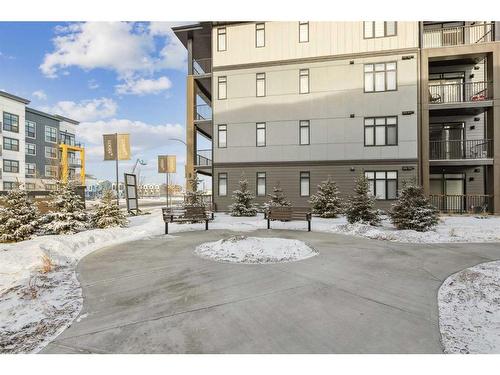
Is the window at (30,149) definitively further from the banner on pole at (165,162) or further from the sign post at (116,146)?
the sign post at (116,146)

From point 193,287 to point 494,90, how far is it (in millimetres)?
22067

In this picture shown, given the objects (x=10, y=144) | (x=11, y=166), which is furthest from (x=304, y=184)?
(x=10, y=144)

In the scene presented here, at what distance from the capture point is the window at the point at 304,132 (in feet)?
65.4

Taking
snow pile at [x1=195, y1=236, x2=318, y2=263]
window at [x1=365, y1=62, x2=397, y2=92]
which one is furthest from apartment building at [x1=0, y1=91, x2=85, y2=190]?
window at [x1=365, y1=62, x2=397, y2=92]

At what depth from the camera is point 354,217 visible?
14.1 m

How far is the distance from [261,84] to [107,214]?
566 inches

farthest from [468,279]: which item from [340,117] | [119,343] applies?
[340,117]

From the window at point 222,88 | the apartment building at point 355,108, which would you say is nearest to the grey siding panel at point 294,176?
the apartment building at point 355,108

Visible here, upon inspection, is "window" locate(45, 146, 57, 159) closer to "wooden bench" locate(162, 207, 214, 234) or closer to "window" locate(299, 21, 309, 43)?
"wooden bench" locate(162, 207, 214, 234)

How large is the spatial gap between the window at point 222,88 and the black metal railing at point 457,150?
15.9 meters

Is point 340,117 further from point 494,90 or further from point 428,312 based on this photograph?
point 428,312

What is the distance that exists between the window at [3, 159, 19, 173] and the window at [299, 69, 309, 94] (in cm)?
4537
